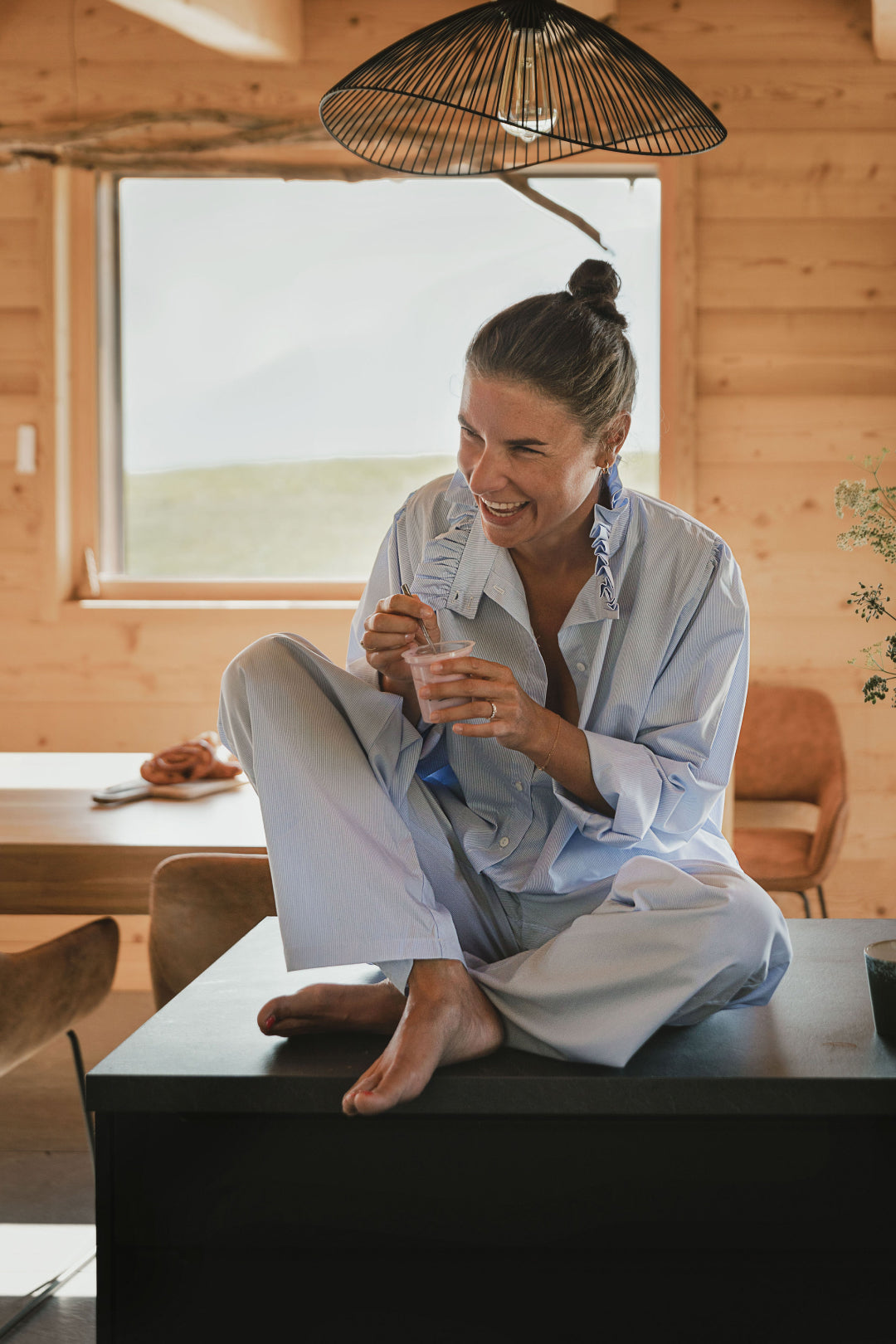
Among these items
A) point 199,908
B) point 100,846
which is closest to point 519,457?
point 199,908

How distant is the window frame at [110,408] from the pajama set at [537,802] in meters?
2.01

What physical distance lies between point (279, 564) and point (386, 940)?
103 inches

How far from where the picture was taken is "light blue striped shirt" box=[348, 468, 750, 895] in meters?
1.59

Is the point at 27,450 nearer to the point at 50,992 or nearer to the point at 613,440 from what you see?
the point at 50,992

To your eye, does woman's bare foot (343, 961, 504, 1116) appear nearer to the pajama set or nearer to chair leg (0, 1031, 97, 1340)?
the pajama set

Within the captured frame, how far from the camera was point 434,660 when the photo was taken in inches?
55.2

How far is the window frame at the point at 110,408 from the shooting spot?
3668mm

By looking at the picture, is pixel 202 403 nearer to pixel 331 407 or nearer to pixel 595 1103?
pixel 331 407

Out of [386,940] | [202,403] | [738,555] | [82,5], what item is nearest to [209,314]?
[202,403]

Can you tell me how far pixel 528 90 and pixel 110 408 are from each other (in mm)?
2381

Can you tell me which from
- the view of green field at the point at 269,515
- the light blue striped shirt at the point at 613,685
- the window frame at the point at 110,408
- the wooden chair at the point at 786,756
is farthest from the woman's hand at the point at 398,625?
the view of green field at the point at 269,515

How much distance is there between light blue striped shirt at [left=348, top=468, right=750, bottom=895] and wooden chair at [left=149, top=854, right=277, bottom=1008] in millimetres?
346

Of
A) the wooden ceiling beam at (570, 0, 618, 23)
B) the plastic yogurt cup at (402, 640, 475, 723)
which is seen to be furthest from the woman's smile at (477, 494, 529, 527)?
the wooden ceiling beam at (570, 0, 618, 23)

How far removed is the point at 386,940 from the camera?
1436mm
